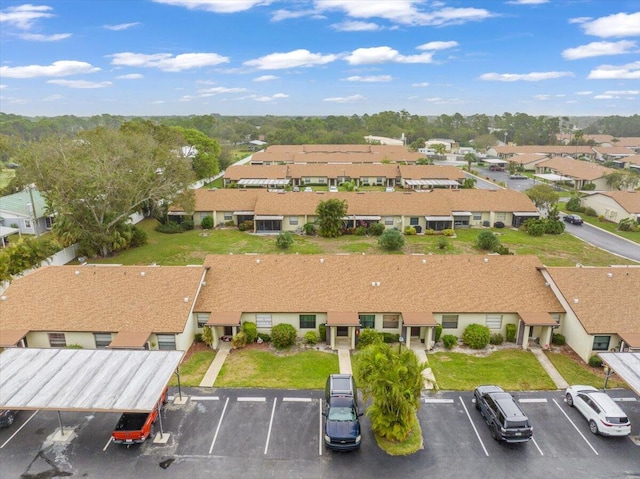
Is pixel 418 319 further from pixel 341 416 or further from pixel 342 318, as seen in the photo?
pixel 341 416

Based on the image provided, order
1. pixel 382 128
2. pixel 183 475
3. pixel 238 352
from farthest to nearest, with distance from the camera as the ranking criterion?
pixel 382 128 < pixel 238 352 < pixel 183 475

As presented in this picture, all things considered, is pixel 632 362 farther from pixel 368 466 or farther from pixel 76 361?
pixel 76 361

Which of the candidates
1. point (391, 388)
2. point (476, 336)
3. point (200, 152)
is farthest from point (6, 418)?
point (200, 152)

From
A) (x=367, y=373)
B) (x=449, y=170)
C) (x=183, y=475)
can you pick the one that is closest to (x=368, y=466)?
(x=367, y=373)

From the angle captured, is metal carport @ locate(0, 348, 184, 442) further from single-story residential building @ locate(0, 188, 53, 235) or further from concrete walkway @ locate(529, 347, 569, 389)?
single-story residential building @ locate(0, 188, 53, 235)

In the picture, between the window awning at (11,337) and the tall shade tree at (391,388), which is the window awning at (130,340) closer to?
the window awning at (11,337)

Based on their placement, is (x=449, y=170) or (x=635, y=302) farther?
(x=449, y=170)

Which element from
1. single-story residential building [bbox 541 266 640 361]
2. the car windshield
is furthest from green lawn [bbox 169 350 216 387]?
single-story residential building [bbox 541 266 640 361]

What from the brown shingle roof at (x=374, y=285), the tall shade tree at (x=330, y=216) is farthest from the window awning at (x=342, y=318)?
the tall shade tree at (x=330, y=216)
